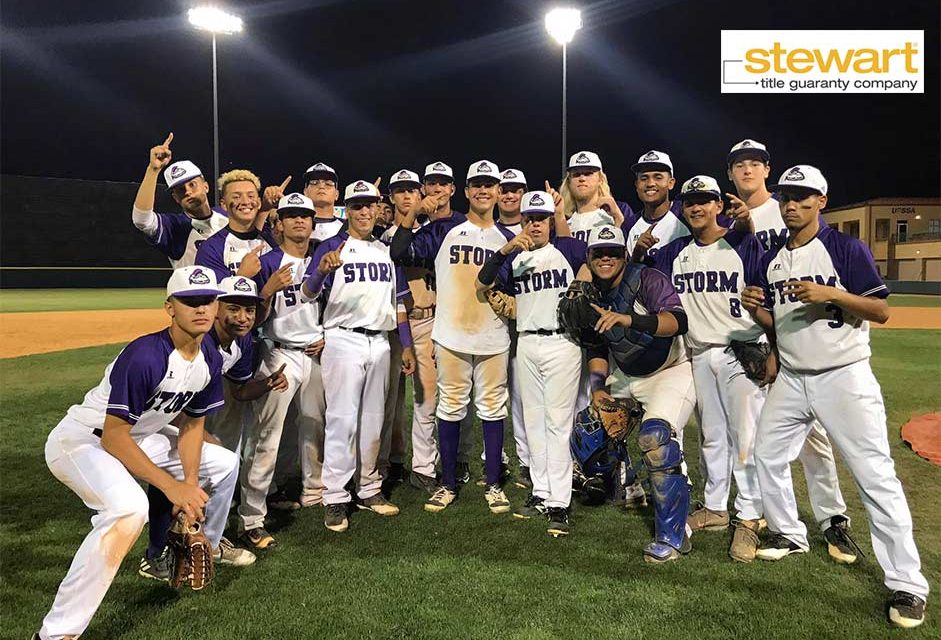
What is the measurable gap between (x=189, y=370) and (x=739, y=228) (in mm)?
2951

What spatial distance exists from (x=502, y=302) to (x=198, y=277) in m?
1.86

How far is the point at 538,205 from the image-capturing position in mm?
3795

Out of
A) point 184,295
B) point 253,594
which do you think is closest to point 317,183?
point 184,295

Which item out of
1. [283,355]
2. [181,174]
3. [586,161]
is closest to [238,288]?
[283,355]

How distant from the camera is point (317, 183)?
4531mm

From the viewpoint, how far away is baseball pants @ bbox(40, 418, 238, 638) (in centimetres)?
→ 242

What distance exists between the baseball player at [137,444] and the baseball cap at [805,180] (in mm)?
2690

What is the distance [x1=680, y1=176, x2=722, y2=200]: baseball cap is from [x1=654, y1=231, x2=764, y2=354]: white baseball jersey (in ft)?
0.83

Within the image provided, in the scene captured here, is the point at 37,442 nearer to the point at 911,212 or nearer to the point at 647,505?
the point at 647,505

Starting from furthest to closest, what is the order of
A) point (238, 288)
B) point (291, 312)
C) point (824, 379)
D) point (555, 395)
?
point (291, 312) → point (555, 395) → point (238, 288) → point (824, 379)

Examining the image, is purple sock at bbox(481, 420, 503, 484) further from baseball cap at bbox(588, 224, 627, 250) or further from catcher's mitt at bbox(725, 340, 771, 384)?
catcher's mitt at bbox(725, 340, 771, 384)

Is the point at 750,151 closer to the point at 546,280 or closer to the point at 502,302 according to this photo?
the point at 546,280

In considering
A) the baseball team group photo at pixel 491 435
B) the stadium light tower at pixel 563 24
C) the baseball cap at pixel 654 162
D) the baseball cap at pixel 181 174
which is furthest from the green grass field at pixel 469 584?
the stadium light tower at pixel 563 24

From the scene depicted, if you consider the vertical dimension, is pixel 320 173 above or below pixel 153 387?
above
